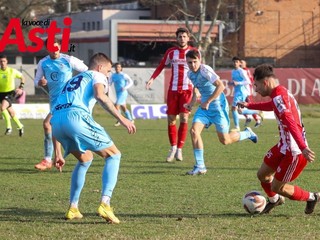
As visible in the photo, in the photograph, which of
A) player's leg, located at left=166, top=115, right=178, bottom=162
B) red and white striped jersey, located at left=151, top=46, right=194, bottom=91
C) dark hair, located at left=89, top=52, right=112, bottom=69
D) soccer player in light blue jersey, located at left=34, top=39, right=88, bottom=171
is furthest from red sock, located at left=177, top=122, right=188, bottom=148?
dark hair, located at left=89, top=52, right=112, bottom=69

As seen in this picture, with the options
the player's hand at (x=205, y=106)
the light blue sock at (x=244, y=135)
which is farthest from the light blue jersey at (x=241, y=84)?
the player's hand at (x=205, y=106)

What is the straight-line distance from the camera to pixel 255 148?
17.2 meters

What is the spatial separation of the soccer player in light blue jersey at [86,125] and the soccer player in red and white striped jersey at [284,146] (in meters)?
1.48

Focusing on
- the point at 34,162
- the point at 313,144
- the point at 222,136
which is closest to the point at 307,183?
the point at 222,136

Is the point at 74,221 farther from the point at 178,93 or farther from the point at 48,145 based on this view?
the point at 178,93

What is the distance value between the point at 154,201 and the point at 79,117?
2.06 meters

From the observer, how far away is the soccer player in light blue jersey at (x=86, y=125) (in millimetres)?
8273

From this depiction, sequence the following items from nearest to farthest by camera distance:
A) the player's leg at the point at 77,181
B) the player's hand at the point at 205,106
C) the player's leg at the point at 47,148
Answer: the player's leg at the point at 77,181
the player's hand at the point at 205,106
the player's leg at the point at 47,148

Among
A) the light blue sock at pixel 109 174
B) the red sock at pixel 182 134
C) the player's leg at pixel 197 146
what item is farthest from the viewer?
the red sock at pixel 182 134

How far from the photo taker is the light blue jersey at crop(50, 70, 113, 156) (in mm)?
8305

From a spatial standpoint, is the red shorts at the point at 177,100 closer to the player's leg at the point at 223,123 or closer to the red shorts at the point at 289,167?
the player's leg at the point at 223,123

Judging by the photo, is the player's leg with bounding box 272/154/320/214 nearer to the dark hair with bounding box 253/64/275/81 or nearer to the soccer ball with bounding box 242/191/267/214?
the soccer ball with bounding box 242/191/267/214

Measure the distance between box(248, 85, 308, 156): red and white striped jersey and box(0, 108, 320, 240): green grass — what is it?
0.80 metres

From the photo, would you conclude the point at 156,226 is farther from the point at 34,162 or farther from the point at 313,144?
the point at 313,144
